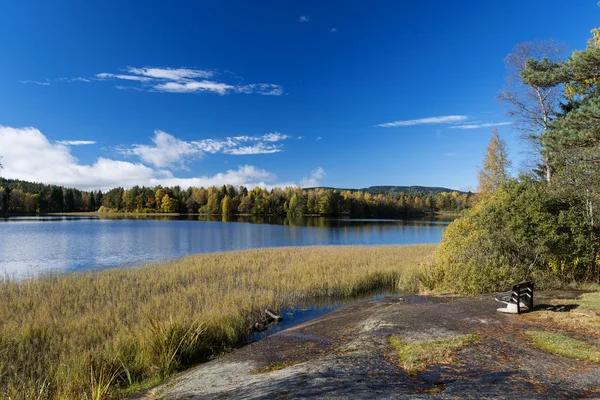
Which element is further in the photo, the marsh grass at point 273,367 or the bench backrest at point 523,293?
the bench backrest at point 523,293

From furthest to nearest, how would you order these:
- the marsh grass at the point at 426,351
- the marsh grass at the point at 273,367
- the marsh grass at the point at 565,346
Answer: the marsh grass at the point at 273,367
the marsh grass at the point at 565,346
the marsh grass at the point at 426,351

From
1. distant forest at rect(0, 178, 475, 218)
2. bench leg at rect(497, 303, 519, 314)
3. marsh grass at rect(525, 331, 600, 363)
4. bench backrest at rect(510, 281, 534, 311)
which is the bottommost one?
bench leg at rect(497, 303, 519, 314)

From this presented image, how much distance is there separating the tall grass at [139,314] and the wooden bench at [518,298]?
746 cm

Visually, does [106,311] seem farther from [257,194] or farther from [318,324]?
[257,194]

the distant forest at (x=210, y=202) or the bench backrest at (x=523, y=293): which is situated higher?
the distant forest at (x=210, y=202)

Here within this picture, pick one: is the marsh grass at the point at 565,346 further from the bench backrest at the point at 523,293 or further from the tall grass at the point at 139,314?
the tall grass at the point at 139,314

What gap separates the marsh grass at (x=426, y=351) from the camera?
6.84 metres

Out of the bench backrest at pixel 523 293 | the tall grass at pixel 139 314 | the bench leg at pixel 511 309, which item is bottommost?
the tall grass at pixel 139 314

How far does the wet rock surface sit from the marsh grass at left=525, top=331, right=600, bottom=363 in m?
0.25

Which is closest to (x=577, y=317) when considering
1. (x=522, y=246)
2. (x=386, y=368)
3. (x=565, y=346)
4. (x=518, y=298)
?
(x=518, y=298)

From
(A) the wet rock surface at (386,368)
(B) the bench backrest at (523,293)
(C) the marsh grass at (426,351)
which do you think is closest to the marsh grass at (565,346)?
(A) the wet rock surface at (386,368)

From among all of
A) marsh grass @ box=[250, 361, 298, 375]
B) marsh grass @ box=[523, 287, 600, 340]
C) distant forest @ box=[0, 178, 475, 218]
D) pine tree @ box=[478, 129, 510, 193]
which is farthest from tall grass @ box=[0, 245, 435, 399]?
distant forest @ box=[0, 178, 475, 218]

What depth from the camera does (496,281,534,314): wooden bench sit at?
411 inches

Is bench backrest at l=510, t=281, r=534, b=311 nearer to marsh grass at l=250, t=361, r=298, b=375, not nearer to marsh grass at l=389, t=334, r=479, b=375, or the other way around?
marsh grass at l=389, t=334, r=479, b=375
